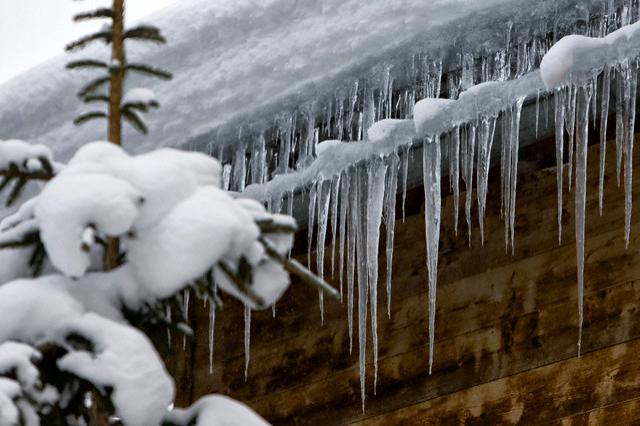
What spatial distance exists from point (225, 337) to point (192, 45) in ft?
5.35

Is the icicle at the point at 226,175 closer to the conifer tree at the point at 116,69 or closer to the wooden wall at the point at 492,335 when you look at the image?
the wooden wall at the point at 492,335

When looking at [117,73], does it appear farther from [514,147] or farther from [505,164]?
[505,164]

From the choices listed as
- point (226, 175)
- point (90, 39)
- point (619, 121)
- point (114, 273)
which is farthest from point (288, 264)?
point (226, 175)

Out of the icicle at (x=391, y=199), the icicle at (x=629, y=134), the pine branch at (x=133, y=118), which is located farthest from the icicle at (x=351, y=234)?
the pine branch at (x=133, y=118)

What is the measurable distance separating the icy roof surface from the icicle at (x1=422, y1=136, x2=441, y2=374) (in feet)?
1.08

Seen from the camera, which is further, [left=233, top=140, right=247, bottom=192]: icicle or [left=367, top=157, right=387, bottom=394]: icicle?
[left=233, top=140, right=247, bottom=192]: icicle

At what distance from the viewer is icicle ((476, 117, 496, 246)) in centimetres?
338

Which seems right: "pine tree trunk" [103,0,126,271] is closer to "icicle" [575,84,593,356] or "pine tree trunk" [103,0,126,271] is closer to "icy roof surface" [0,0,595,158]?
"icy roof surface" [0,0,595,158]

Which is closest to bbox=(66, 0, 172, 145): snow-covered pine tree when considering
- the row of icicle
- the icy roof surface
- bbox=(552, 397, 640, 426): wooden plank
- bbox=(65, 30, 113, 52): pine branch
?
bbox=(65, 30, 113, 52): pine branch

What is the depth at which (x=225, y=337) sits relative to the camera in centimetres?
462

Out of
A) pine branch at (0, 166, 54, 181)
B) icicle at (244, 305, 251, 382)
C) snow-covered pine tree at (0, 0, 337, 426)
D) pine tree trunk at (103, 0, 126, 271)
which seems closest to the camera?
snow-covered pine tree at (0, 0, 337, 426)

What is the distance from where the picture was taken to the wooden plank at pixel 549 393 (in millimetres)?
A: 3432

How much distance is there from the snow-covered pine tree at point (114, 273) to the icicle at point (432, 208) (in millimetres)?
1882

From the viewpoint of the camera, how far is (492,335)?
3.77m
